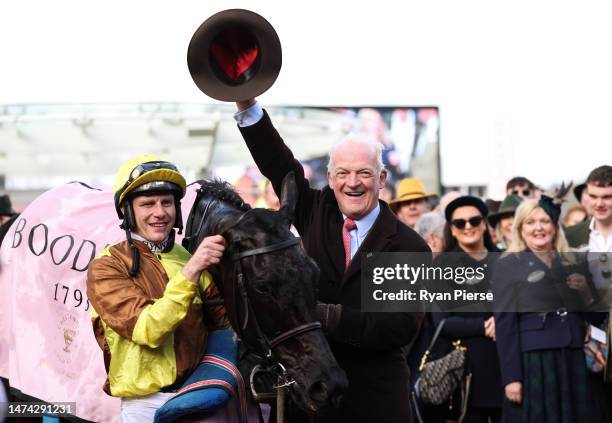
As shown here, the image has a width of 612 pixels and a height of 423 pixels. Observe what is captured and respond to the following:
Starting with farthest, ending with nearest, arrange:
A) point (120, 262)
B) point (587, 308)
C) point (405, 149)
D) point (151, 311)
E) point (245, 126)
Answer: point (405, 149)
point (587, 308)
point (245, 126)
point (120, 262)
point (151, 311)

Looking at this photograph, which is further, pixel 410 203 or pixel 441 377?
pixel 410 203

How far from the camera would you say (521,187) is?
1081 cm

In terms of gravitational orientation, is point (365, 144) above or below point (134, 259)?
above

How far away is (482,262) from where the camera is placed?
768 centimetres

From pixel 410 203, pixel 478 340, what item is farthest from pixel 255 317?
pixel 410 203

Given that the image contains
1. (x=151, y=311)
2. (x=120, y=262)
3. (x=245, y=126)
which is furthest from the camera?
(x=245, y=126)

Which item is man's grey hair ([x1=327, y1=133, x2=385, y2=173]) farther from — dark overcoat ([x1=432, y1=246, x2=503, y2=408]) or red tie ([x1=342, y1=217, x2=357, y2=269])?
dark overcoat ([x1=432, y1=246, x2=503, y2=408])

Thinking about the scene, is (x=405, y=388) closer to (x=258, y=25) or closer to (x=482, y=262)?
(x=258, y=25)

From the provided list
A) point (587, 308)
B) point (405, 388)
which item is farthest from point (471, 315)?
point (405, 388)

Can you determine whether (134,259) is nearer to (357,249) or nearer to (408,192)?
(357,249)

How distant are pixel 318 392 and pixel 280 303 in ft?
1.30

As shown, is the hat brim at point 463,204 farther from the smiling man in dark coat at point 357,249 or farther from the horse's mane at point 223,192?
the horse's mane at point 223,192

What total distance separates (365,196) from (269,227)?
824 millimetres

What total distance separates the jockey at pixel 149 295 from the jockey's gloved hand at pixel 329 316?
0.47 m
